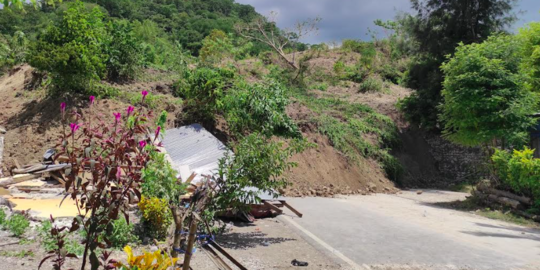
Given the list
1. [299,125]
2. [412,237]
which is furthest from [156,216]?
[299,125]

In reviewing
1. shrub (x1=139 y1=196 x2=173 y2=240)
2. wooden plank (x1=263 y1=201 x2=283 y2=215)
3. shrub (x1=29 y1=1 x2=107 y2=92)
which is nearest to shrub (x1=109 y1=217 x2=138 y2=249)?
shrub (x1=139 y1=196 x2=173 y2=240)

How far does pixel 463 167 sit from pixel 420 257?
17.0 metres

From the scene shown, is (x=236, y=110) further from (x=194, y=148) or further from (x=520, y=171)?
(x=520, y=171)

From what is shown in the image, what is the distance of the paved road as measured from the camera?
7.29m

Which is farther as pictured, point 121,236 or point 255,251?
point 255,251

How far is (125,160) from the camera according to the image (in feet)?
9.84

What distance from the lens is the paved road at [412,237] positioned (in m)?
7.29

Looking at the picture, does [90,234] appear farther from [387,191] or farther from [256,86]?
[387,191]

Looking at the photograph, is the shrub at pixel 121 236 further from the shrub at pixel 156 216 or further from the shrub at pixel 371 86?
the shrub at pixel 371 86

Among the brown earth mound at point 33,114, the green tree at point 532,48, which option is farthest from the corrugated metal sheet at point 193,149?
the green tree at point 532,48

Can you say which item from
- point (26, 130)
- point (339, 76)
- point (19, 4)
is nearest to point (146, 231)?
point (19, 4)

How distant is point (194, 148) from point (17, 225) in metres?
7.65

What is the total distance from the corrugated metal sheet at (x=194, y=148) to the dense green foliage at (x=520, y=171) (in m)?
8.43

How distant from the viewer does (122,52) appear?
18.5m
